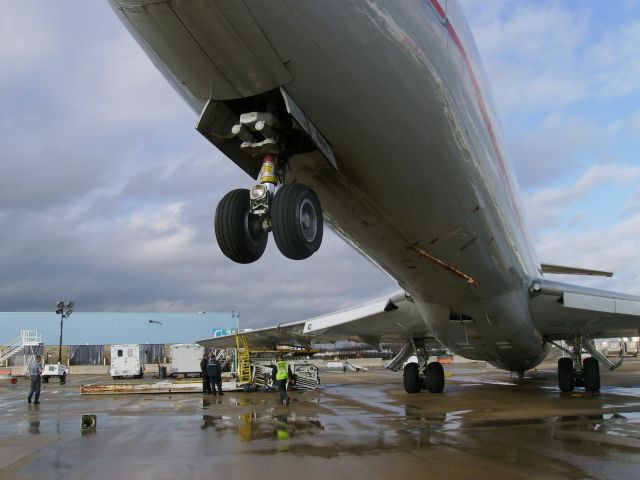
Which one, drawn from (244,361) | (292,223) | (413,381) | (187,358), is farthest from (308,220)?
(187,358)

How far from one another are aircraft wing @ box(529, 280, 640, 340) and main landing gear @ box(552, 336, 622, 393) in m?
0.86

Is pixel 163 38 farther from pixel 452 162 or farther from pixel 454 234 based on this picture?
pixel 454 234

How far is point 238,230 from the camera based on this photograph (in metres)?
5.23

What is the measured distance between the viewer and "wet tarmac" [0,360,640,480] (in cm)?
546

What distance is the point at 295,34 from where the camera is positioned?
166 inches

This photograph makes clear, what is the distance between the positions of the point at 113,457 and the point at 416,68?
5227 mm

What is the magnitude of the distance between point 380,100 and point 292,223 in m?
1.38

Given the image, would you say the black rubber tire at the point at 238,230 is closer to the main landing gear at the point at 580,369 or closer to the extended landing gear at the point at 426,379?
the extended landing gear at the point at 426,379

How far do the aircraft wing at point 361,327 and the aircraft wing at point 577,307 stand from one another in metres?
2.82

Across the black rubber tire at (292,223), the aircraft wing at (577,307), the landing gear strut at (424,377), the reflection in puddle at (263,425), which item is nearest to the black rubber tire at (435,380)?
the landing gear strut at (424,377)

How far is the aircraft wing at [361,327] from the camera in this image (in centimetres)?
1385

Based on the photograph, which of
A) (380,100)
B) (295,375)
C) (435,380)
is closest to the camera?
(380,100)

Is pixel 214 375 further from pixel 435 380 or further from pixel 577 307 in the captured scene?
pixel 577 307

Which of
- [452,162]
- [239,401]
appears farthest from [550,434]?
[239,401]
